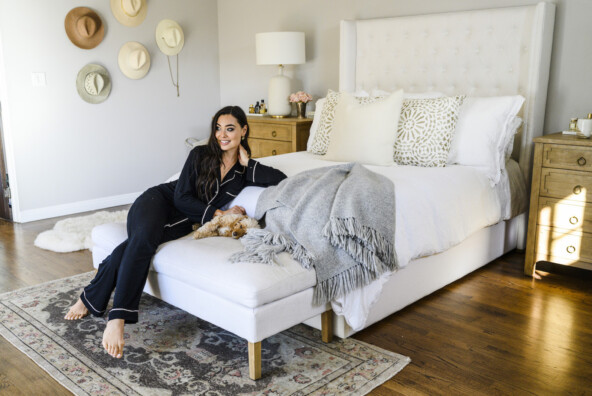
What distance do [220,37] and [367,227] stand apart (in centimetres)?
402

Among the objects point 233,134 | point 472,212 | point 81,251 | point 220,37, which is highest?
point 220,37

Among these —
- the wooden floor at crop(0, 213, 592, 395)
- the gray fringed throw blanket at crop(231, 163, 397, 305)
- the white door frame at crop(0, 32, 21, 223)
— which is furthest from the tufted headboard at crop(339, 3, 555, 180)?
the white door frame at crop(0, 32, 21, 223)

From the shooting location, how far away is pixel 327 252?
225 cm

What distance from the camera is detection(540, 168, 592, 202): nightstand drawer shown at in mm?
2982

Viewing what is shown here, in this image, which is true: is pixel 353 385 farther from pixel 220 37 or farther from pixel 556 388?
pixel 220 37

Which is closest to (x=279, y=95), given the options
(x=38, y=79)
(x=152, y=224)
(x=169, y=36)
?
(x=169, y=36)

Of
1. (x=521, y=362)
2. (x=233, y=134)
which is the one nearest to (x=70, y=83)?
(x=233, y=134)

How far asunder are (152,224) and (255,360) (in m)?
0.78

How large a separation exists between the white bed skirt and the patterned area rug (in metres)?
0.20

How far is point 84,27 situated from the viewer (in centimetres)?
460

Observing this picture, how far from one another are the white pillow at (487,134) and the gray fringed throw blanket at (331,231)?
0.94 m

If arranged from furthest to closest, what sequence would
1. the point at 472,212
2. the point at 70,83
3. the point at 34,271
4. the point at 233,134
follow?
the point at 70,83, the point at 34,271, the point at 472,212, the point at 233,134

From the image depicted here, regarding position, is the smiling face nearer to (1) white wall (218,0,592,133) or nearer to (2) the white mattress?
(2) the white mattress

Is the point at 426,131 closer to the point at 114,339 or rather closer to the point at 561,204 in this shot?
the point at 561,204
